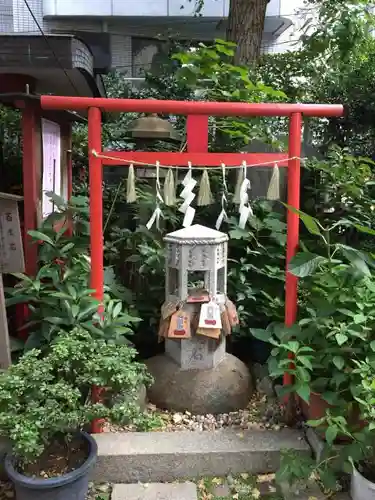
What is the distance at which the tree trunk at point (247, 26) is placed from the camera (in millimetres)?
7250

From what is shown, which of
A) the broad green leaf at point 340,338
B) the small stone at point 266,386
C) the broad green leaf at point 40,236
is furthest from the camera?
the small stone at point 266,386

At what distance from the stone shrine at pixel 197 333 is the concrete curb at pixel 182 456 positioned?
18.8 inches

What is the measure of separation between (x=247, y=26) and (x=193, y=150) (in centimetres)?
430

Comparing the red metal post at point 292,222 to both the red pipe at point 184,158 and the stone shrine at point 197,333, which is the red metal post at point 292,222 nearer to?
the red pipe at point 184,158

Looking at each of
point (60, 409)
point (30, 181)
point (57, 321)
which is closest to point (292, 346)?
point (60, 409)

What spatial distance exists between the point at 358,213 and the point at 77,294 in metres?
3.20

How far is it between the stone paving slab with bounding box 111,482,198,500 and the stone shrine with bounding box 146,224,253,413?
765 mm

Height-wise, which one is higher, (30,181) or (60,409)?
(30,181)

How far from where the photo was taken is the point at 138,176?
5.90 metres

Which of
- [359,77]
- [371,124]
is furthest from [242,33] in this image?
[371,124]

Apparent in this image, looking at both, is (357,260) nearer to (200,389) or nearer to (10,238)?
(200,389)

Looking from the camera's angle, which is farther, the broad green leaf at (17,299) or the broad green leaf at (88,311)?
the broad green leaf at (17,299)

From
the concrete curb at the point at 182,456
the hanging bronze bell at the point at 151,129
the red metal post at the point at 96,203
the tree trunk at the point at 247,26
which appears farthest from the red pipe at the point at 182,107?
the tree trunk at the point at 247,26

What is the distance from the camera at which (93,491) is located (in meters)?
3.48
